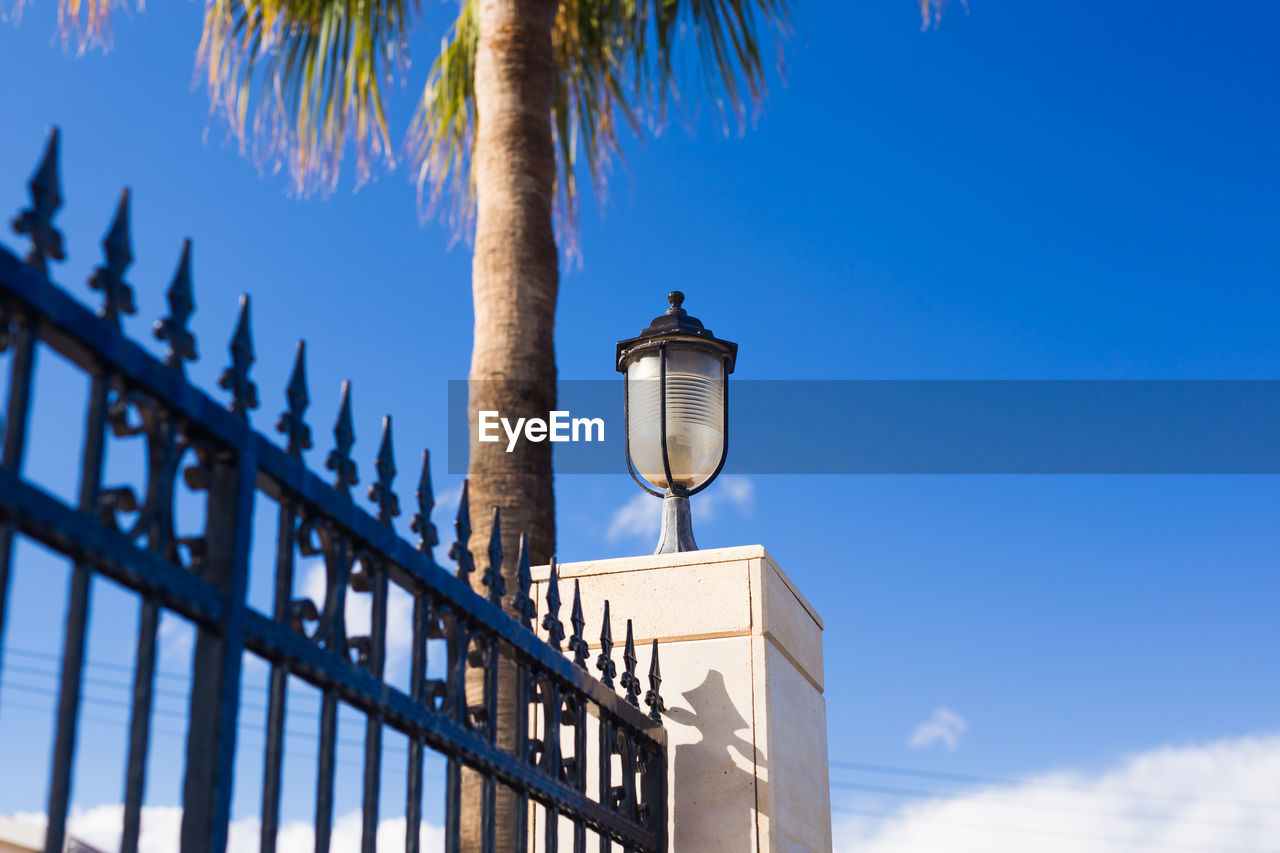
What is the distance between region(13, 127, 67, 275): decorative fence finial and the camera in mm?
1977

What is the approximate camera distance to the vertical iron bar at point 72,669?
190 centimetres

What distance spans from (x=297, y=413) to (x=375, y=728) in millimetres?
667

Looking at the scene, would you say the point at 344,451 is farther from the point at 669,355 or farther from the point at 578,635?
the point at 669,355

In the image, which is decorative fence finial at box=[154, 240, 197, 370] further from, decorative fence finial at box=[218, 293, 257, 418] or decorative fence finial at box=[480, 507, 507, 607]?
decorative fence finial at box=[480, 507, 507, 607]

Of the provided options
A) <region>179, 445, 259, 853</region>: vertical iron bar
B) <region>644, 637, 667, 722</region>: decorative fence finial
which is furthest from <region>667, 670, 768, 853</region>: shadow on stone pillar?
<region>179, 445, 259, 853</region>: vertical iron bar

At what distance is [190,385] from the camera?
2258 millimetres

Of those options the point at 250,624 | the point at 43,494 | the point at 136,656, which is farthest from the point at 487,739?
the point at 43,494

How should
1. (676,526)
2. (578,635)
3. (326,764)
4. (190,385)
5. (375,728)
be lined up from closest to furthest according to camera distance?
(190,385)
(326,764)
(375,728)
(578,635)
(676,526)

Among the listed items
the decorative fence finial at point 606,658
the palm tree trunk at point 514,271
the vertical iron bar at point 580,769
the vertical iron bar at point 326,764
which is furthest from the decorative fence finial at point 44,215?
the palm tree trunk at point 514,271

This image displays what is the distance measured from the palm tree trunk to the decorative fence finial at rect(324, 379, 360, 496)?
1804 millimetres

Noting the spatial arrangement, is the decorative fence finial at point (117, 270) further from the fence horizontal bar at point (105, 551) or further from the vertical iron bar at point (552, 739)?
the vertical iron bar at point (552, 739)

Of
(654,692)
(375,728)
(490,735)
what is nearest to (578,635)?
(490,735)

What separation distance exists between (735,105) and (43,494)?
540cm

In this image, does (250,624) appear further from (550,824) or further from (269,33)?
(269,33)
